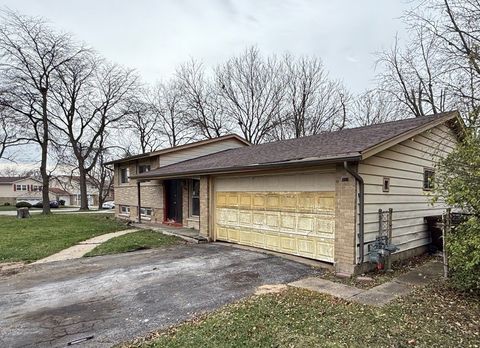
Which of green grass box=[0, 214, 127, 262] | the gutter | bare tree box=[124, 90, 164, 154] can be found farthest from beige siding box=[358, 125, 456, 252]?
bare tree box=[124, 90, 164, 154]

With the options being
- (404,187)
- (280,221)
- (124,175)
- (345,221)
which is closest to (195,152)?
(124,175)

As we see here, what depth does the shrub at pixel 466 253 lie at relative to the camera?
4852 mm

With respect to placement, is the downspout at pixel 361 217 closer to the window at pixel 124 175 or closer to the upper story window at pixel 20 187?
the window at pixel 124 175

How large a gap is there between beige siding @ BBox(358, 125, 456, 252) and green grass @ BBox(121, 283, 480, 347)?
238 centimetres

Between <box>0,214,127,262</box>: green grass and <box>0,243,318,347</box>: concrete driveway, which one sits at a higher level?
<box>0,243,318,347</box>: concrete driveway

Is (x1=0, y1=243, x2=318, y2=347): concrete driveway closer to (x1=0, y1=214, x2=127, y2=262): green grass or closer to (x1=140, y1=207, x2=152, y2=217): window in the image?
(x1=0, y1=214, x2=127, y2=262): green grass

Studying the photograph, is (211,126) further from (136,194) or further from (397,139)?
(397,139)

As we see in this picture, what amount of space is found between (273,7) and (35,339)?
12.0 meters

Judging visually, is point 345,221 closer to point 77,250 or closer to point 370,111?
point 77,250

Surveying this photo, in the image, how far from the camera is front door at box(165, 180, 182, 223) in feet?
48.3

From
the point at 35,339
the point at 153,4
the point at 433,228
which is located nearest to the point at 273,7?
the point at 153,4

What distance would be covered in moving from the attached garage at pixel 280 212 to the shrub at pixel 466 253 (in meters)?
2.43

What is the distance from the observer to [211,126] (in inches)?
1172

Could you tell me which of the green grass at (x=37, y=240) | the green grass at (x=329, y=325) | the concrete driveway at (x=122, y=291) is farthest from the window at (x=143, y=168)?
the green grass at (x=329, y=325)
